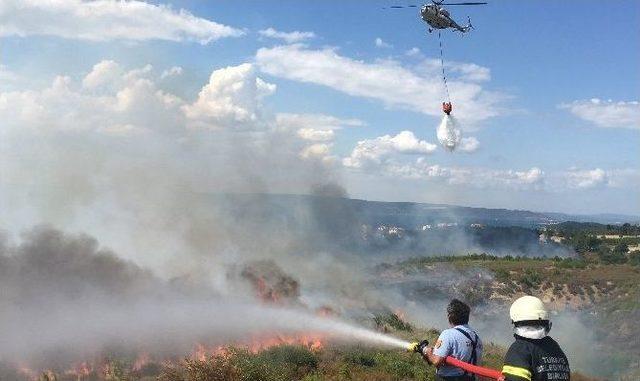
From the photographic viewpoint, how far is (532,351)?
4.71 metres

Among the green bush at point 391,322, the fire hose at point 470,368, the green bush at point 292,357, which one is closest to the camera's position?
the fire hose at point 470,368

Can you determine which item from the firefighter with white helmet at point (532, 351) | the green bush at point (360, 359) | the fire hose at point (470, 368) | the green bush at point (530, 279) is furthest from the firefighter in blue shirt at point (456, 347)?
the green bush at point (530, 279)

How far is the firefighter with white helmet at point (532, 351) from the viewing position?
4672 millimetres

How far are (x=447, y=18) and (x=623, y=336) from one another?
1143 inches

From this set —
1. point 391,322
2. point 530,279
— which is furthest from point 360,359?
point 530,279

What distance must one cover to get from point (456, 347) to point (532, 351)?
1800mm

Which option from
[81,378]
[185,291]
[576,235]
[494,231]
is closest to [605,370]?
[185,291]

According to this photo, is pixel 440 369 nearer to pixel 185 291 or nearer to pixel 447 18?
pixel 447 18

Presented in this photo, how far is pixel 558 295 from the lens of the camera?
163 ft

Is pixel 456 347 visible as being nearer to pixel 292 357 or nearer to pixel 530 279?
pixel 292 357

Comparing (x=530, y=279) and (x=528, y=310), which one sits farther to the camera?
(x=530, y=279)

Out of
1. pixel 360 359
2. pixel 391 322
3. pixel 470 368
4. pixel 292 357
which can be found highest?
pixel 470 368

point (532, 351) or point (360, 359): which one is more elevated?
point (532, 351)

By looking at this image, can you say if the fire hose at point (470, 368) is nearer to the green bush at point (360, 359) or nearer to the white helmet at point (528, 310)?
the white helmet at point (528, 310)
